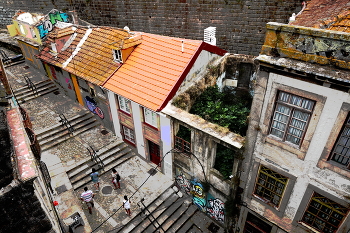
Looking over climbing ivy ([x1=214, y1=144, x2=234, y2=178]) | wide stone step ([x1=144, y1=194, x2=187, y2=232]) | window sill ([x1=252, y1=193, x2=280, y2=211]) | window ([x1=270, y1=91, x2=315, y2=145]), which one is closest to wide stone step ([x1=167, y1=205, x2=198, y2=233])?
wide stone step ([x1=144, y1=194, x2=187, y2=232])

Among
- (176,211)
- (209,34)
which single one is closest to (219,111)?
(209,34)

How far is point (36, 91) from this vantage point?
22609mm

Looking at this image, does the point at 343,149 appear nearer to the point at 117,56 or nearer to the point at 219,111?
the point at 219,111

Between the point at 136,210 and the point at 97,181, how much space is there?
329cm

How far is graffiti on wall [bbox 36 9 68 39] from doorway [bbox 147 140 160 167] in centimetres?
1410

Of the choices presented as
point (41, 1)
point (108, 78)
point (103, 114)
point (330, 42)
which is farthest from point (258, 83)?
point (41, 1)

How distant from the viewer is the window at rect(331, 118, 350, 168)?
28.1ft

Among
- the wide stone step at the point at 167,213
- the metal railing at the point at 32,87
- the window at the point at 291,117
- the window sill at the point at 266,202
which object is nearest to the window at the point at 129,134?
the wide stone step at the point at 167,213

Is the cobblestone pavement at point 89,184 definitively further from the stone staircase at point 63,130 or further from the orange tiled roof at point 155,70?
the orange tiled roof at point 155,70

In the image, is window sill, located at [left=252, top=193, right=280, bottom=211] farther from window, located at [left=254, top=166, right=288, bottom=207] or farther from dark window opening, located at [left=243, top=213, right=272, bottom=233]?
dark window opening, located at [left=243, top=213, right=272, bottom=233]

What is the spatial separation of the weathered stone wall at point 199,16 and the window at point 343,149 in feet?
42.0

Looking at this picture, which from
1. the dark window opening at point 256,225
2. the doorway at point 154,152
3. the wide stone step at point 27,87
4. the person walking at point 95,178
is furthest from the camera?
the wide stone step at point 27,87

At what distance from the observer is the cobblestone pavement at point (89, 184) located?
49.2 ft

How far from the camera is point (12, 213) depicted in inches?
193
